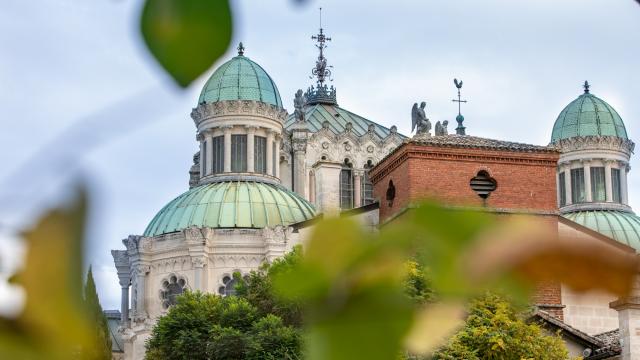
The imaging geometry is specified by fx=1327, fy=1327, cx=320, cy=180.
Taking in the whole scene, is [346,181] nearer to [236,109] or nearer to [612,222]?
[236,109]

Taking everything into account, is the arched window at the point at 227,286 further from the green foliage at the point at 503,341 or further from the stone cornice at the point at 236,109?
the green foliage at the point at 503,341

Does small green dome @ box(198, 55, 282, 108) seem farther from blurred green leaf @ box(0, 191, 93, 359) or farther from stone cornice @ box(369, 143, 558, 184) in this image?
blurred green leaf @ box(0, 191, 93, 359)

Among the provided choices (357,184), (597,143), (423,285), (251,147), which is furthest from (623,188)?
(423,285)

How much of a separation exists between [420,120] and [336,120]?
16.9 metres

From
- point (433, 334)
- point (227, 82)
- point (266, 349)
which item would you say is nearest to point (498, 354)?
point (266, 349)

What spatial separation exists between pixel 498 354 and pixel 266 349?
27.8ft

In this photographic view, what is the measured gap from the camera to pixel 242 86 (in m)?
55.4

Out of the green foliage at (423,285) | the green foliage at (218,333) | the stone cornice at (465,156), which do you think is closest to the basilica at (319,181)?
the stone cornice at (465,156)

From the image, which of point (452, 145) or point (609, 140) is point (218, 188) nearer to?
point (452, 145)

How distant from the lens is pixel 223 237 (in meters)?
50.6

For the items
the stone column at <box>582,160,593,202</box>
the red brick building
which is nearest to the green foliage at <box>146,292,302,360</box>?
the red brick building

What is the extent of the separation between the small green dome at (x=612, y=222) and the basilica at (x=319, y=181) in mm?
Result: 86

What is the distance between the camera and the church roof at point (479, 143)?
42875mm

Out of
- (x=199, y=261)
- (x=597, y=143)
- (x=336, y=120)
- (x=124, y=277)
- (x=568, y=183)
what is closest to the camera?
(x=199, y=261)
